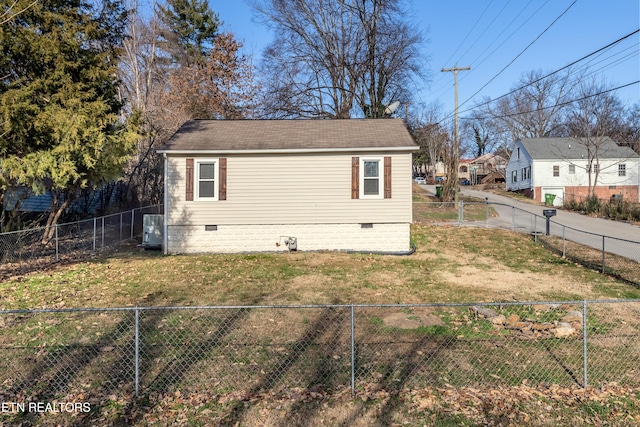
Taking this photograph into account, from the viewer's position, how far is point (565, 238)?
16.8m

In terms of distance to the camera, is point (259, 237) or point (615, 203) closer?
point (259, 237)

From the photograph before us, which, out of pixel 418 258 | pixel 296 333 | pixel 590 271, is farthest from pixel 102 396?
pixel 590 271

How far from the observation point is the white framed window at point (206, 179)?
14109 millimetres

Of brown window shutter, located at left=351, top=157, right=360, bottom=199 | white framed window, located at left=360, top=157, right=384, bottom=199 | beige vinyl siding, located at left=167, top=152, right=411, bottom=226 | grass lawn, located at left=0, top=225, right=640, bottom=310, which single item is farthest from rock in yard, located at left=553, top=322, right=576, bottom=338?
brown window shutter, located at left=351, top=157, right=360, bottom=199

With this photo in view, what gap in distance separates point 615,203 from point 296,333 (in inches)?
1046

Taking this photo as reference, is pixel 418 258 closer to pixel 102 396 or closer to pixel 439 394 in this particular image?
pixel 439 394

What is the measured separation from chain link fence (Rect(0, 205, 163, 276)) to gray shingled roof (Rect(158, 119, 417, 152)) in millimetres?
4104

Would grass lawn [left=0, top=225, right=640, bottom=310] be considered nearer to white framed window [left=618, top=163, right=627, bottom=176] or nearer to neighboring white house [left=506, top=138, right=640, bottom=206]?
neighboring white house [left=506, top=138, right=640, bottom=206]

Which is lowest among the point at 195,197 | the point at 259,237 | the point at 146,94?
the point at 259,237

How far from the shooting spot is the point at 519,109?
5500 cm

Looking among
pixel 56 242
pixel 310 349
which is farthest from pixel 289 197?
pixel 310 349

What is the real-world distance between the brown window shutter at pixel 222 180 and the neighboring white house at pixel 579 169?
32.2 meters

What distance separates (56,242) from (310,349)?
9930 millimetres

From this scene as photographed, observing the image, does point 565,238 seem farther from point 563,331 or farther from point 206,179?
point 206,179
